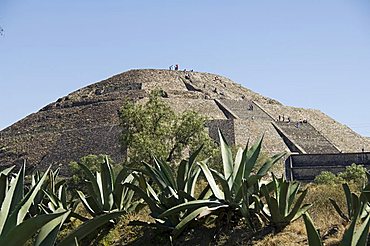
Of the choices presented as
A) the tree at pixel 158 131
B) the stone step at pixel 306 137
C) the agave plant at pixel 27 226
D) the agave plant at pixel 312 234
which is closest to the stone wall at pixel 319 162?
the stone step at pixel 306 137

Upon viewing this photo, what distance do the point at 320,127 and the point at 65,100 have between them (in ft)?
65.5

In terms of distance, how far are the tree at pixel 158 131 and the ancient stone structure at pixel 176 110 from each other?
15.0m

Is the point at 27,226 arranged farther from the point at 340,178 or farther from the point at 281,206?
the point at 340,178

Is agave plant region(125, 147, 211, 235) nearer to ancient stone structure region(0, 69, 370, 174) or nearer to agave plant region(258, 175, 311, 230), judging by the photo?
agave plant region(258, 175, 311, 230)

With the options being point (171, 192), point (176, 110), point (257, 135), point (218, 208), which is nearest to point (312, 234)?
point (218, 208)

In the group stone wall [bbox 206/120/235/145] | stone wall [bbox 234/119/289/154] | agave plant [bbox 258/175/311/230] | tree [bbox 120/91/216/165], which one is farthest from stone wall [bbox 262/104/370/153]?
agave plant [bbox 258/175/311/230]

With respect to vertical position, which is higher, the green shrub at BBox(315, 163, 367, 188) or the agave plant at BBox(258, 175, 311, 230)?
the agave plant at BBox(258, 175, 311, 230)

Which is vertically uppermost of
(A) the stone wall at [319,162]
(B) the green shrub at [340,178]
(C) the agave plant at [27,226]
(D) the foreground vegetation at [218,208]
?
(C) the agave plant at [27,226]

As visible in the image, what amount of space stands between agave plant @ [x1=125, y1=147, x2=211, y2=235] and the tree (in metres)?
7.82

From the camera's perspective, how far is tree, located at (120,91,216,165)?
1355cm

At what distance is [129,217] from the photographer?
557 centimetres

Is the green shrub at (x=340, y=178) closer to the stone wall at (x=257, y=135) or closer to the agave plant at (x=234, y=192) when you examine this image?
the agave plant at (x=234, y=192)

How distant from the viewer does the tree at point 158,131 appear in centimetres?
1355

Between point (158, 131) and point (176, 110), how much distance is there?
2244 cm
